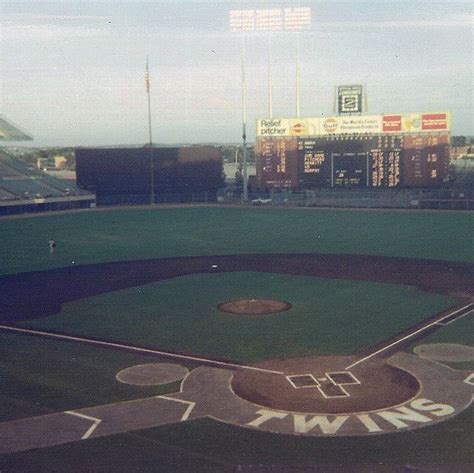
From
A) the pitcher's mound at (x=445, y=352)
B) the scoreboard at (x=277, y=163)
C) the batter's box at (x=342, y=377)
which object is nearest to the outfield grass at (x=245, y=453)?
the batter's box at (x=342, y=377)

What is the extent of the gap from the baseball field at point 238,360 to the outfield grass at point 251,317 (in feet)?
0.31

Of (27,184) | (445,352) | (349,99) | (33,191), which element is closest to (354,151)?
(349,99)

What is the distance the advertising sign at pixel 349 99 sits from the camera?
65375mm

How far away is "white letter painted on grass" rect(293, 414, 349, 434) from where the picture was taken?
44.0 feet

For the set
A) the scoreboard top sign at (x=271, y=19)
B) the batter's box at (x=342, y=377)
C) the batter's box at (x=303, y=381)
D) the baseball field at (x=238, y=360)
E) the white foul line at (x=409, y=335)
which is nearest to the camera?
the baseball field at (x=238, y=360)

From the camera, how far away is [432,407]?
47.9ft

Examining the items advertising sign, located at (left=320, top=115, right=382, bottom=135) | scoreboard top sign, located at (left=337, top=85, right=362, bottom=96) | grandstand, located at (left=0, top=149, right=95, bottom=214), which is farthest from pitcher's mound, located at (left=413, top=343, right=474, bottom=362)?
grandstand, located at (left=0, top=149, right=95, bottom=214)

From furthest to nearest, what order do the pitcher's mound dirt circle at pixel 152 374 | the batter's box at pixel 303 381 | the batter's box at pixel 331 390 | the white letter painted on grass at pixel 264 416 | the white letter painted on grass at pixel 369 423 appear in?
the pitcher's mound dirt circle at pixel 152 374, the batter's box at pixel 303 381, the batter's box at pixel 331 390, the white letter painted on grass at pixel 264 416, the white letter painted on grass at pixel 369 423

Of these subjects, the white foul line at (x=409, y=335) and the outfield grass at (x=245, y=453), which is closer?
the outfield grass at (x=245, y=453)

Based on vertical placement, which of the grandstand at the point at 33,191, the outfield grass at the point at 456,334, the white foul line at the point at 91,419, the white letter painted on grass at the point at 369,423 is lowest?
the white letter painted on grass at the point at 369,423

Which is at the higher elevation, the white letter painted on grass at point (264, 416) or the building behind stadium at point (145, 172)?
the building behind stadium at point (145, 172)

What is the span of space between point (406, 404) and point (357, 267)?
61.0ft

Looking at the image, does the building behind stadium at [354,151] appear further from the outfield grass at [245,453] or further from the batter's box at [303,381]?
the outfield grass at [245,453]

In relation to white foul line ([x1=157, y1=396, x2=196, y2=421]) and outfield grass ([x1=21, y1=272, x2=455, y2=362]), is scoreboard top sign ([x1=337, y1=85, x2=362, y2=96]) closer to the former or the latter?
outfield grass ([x1=21, y1=272, x2=455, y2=362])
